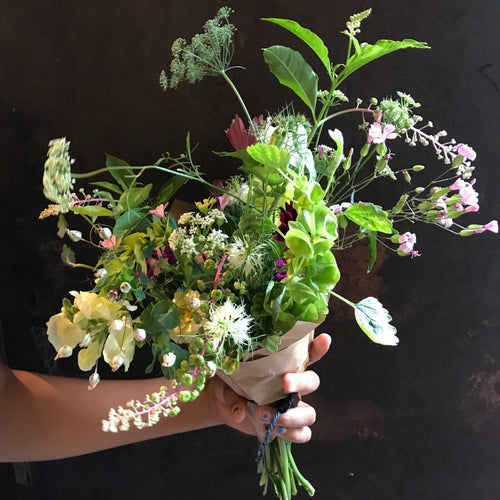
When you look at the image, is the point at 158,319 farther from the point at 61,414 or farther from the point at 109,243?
the point at 61,414

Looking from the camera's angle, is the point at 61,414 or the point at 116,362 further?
the point at 61,414

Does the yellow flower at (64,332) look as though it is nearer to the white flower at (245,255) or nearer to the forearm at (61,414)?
the white flower at (245,255)

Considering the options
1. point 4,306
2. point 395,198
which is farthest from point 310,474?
point 4,306

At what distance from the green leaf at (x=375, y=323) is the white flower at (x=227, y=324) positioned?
157 millimetres

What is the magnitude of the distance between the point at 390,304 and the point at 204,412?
0.63m

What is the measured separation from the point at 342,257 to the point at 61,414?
0.81m

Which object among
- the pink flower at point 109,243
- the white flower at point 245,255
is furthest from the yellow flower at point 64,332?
the white flower at point 245,255

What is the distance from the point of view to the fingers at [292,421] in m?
0.90

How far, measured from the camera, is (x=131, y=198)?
0.70 metres

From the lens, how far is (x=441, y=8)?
1.25 meters

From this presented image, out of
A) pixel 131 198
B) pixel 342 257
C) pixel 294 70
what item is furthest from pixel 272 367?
pixel 342 257

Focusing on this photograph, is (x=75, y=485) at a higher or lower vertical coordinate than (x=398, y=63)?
lower

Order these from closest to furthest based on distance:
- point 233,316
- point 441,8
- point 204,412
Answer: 1. point 233,316
2. point 204,412
3. point 441,8

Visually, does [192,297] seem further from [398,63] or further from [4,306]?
[4,306]
